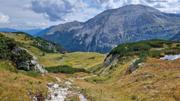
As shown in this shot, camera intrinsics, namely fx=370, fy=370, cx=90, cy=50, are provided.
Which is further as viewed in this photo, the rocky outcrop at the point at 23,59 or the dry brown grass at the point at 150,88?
the rocky outcrop at the point at 23,59

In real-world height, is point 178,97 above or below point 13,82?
below

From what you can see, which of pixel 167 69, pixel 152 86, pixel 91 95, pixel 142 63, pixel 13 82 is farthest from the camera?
pixel 142 63

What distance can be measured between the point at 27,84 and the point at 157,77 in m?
25.9

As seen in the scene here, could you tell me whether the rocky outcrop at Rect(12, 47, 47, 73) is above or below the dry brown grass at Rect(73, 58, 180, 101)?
above

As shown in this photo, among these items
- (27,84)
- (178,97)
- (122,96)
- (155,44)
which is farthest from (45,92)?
(155,44)

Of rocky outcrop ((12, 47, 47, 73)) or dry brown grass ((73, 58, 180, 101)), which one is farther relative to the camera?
rocky outcrop ((12, 47, 47, 73))

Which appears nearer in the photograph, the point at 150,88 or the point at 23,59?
the point at 150,88

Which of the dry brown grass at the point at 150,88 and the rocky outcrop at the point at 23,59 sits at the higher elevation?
the rocky outcrop at the point at 23,59

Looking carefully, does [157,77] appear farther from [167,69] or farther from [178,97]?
[178,97]

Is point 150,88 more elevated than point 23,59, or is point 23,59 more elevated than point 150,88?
point 23,59

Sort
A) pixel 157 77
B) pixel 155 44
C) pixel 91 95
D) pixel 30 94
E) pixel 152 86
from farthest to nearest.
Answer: pixel 155 44 → pixel 157 77 → pixel 152 86 → pixel 91 95 → pixel 30 94

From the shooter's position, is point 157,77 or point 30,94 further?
point 157,77

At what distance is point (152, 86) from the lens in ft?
178

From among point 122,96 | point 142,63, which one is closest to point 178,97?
point 122,96
